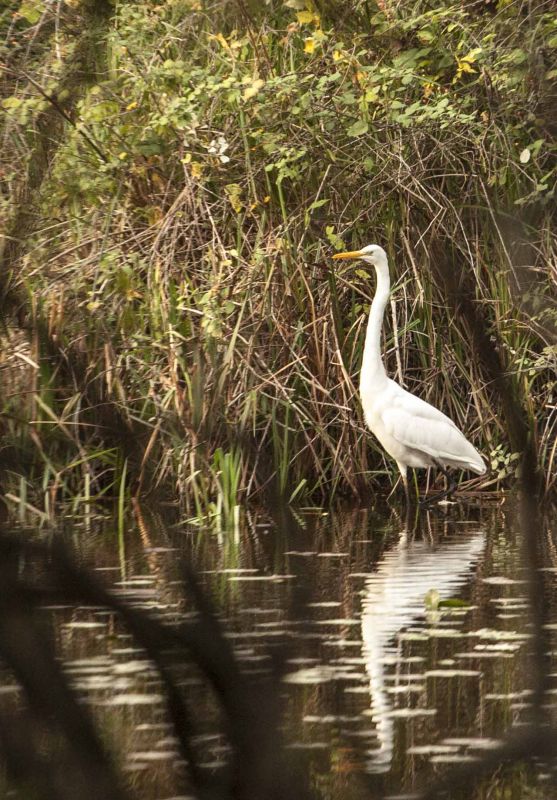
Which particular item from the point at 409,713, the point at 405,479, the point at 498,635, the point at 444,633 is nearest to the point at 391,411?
the point at 405,479

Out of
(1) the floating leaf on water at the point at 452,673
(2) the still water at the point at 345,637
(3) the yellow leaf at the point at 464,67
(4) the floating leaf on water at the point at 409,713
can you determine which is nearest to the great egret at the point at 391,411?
(2) the still water at the point at 345,637

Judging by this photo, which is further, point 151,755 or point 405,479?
point 405,479

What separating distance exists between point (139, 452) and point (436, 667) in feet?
11.7

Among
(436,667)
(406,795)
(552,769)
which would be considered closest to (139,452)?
(406,795)

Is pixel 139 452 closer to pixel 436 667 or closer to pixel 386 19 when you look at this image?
pixel 436 667

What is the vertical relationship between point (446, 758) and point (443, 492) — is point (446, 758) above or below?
below

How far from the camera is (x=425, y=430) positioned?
9219 mm

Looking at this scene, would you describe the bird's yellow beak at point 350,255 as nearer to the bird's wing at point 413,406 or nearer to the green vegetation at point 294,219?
the green vegetation at point 294,219

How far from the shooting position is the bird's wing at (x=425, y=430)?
926 cm

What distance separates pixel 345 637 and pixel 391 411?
4.05m

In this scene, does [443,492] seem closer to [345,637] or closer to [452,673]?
[345,637]

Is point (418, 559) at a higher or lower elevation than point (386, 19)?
lower

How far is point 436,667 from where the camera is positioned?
15.9 ft

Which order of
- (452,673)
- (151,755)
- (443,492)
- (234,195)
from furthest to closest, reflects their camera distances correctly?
(443,492)
(234,195)
(452,673)
(151,755)
